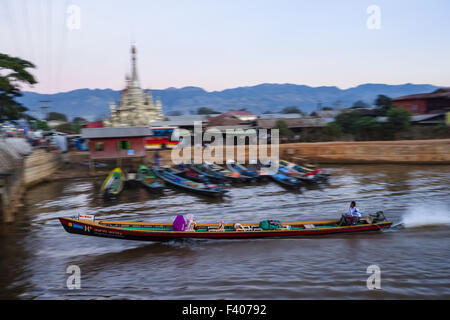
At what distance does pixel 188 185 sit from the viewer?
59.7 feet

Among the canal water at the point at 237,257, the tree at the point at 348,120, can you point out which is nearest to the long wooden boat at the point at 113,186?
the canal water at the point at 237,257

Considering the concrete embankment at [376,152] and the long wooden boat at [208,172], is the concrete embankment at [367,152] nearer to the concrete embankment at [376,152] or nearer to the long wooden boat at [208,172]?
the concrete embankment at [376,152]

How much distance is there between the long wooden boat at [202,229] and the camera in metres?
9.91

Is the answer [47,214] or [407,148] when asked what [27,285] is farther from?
[407,148]

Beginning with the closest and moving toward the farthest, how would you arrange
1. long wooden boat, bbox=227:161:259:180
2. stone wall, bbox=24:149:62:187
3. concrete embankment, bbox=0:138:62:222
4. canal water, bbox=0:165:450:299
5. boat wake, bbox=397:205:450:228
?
canal water, bbox=0:165:450:299
boat wake, bbox=397:205:450:228
concrete embankment, bbox=0:138:62:222
stone wall, bbox=24:149:62:187
long wooden boat, bbox=227:161:259:180

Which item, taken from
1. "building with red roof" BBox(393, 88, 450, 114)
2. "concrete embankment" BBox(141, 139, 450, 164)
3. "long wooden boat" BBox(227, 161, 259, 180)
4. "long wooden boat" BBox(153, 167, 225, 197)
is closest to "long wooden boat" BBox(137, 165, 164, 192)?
"long wooden boat" BBox(153, 167, 225, 197)

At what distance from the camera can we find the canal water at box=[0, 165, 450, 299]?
823cm

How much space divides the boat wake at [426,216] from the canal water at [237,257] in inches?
1.4

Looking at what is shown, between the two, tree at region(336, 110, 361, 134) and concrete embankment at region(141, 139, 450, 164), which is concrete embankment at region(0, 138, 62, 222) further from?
tree at region(336, 110, 361, 134)

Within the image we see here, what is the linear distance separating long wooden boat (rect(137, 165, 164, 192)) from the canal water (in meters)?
1.86

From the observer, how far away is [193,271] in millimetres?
9211

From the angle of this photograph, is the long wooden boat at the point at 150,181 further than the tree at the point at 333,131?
No

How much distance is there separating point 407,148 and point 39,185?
24.9 meters

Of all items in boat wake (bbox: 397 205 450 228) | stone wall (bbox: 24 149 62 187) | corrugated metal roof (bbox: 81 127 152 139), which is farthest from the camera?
corrugated metal roof (bbox: 81 127 152 139)
